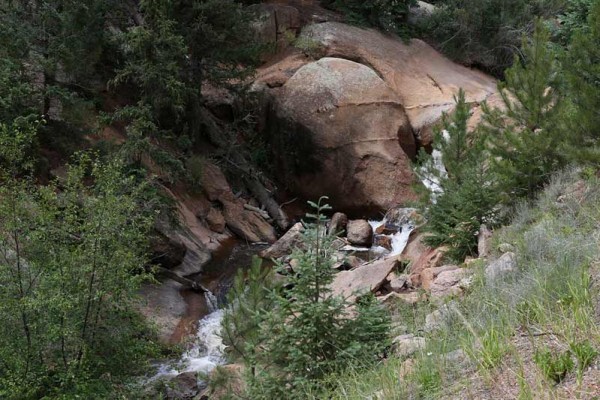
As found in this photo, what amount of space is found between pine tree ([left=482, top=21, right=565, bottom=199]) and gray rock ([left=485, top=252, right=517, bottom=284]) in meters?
2.63

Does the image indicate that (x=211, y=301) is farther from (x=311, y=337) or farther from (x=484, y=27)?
(x=484, y=27)

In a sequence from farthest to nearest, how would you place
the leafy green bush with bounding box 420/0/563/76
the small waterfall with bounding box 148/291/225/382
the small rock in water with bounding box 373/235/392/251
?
1. the leafy green bush with bounding box 420/0/563/76
2. the small rock in water with bounding box 373/235/392/251
3. the small waterfall with bounding box 148/291/225/382

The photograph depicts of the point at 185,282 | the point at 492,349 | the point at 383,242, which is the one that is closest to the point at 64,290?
the point at 185,282

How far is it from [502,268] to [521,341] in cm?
228

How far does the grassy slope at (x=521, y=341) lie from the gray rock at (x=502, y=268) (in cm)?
11

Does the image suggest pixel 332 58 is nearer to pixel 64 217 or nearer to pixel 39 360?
pixel 64 217

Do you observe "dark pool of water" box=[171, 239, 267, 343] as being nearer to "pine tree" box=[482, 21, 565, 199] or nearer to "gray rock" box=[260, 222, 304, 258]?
"gray rock" box=[260, 222, 304, 258]

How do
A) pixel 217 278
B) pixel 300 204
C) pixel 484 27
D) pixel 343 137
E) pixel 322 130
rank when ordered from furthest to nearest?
pixel 484 27 < pixel 300 204 < pixel 322 130 < pixel 343 137 < pixel 217 278

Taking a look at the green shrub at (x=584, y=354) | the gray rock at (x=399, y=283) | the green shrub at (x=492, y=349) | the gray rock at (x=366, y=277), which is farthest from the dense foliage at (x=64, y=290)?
Answer: the green shrub at (x=584, y=354)

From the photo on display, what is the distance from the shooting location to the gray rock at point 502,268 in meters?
5.65

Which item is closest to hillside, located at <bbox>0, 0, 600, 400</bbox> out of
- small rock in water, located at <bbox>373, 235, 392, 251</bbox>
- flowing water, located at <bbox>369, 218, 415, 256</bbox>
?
flowing water, located at <bbox>369, 218, 415, 256</bbox>

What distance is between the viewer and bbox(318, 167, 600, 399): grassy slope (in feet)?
10.8

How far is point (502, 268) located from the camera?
237 inches

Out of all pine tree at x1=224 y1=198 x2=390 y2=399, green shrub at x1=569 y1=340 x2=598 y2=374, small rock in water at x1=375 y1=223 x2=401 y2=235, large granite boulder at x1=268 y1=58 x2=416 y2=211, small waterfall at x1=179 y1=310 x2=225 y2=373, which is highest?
green shrub at x1=569 y1=340 x2=598 y2=374
